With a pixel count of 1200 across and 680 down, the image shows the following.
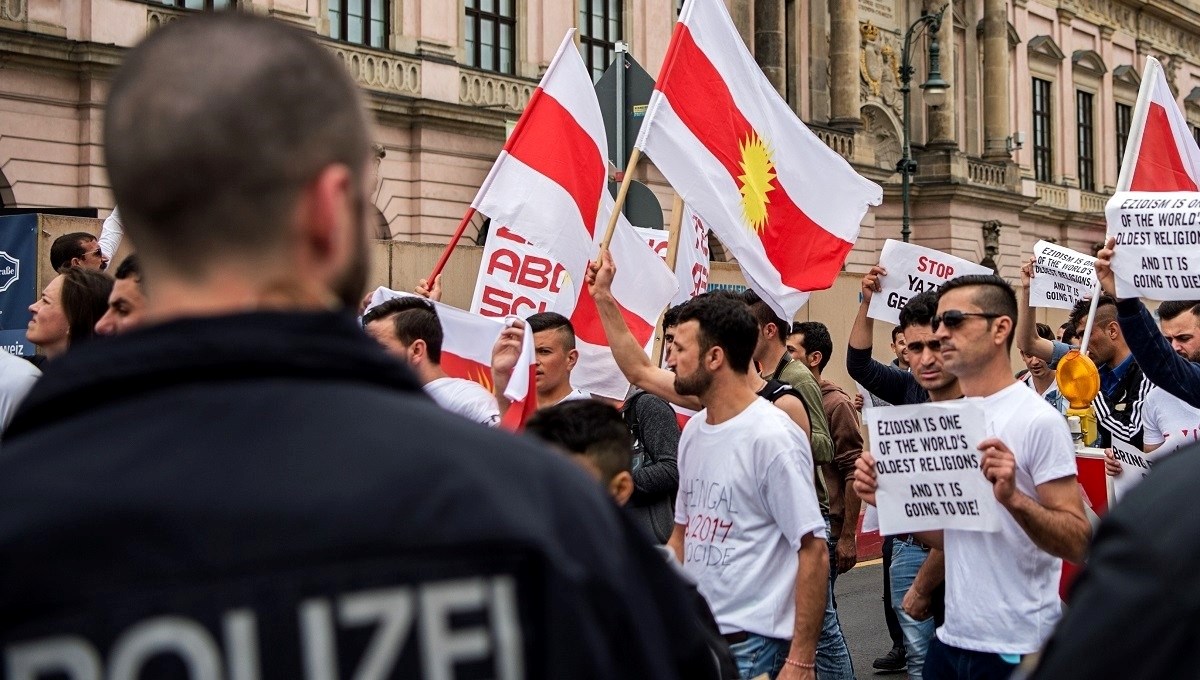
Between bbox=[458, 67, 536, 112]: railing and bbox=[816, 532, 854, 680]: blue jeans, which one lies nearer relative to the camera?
bbox=[816, 532, 854, 680]: blue jeans

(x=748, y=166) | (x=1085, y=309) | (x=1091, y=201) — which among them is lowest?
(x=1085, y=309)

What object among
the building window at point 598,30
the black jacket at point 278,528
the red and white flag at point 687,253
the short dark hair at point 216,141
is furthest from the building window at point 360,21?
the black jacket at point 278,528

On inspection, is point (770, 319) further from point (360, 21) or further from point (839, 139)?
point (839, 139)

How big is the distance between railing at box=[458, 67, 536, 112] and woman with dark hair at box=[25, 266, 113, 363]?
68.4ft

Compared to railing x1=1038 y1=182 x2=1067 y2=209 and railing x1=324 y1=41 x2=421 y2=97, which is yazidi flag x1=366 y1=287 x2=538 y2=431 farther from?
railing x1=1038 y1=182 x2=1067 y2=209

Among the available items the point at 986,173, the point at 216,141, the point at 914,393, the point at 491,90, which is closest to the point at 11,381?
the point at 216,141

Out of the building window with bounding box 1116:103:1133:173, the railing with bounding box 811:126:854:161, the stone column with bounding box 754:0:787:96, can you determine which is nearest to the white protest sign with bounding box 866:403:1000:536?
the stone column with bounding box 754:0:787:96

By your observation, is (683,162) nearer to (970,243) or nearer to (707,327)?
(707,327)

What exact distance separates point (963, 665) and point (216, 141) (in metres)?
3.56

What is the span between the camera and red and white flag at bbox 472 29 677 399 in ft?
24.9

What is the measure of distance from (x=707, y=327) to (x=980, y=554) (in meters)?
1.19

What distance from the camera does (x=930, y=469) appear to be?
14.8ft

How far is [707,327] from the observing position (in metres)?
5.09

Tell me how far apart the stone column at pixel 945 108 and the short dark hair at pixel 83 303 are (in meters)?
37.9
